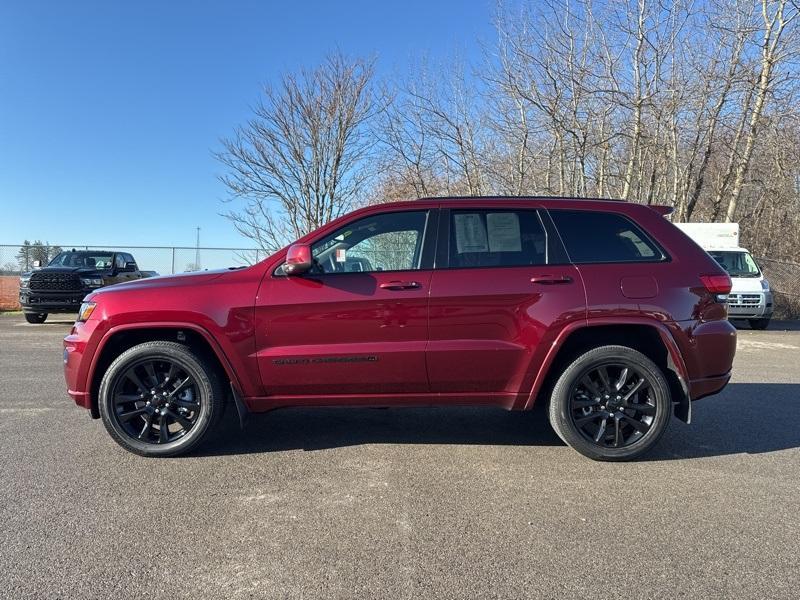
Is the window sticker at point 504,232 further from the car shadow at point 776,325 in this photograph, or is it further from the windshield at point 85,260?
the windshield at point 85,260

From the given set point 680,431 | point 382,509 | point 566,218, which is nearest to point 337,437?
point 382,509

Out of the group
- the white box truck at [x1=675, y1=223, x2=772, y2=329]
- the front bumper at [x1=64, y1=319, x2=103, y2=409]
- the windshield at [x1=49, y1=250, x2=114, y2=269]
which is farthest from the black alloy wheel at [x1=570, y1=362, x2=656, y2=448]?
the windshield at [x1=49, y1=250, x2=114, y2=269]

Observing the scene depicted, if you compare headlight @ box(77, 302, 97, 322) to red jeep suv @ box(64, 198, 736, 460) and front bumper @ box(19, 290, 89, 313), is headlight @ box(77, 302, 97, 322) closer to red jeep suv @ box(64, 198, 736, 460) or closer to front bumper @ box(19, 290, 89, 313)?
red jeep suv @ box(64, 198, 736, 460)

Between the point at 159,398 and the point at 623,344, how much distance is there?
3504 millimetres

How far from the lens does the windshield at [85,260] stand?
14477 mm

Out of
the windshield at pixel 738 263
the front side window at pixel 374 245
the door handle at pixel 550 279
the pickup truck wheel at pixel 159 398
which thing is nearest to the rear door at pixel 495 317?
the door handle at pixel 550 279

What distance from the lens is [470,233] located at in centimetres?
415

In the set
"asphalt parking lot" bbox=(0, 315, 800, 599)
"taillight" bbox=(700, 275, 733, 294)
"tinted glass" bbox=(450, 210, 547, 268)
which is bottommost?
"asphalt parking lot" bbox=(0, 315, 800, 599)

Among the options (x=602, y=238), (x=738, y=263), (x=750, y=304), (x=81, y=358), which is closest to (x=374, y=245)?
(x=602, y=238)

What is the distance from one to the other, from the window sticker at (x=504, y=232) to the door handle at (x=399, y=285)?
2.15ft

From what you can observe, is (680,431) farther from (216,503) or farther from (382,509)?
(216,503)

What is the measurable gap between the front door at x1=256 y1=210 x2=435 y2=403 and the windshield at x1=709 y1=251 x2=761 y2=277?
12974 millimetres

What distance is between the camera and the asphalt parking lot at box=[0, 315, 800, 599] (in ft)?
8.41

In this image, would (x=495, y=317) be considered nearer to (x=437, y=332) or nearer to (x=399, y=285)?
(x=437, y=332)
